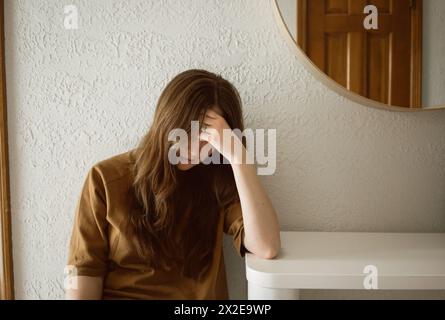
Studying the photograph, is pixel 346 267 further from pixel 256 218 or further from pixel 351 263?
pixel 256 218

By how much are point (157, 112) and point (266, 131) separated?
0.29 meters

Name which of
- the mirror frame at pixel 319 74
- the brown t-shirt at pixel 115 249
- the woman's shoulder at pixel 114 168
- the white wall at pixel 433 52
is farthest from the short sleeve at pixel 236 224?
the white wall at pixel 433 52

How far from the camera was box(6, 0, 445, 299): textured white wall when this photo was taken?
2.96ft

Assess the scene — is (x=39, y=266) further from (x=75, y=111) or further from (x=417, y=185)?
(x=417, y=185)

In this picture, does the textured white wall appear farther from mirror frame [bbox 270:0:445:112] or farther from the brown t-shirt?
the brown t-shirt

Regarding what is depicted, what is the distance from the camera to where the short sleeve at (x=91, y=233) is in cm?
75

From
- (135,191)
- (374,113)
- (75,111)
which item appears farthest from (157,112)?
(374,113)

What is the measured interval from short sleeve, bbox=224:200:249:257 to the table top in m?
0.03

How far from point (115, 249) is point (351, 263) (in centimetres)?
49

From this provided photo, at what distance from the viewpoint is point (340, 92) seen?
855 mm

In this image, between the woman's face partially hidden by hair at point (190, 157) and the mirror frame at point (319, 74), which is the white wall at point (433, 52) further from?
the woman's face partially hidden by hair at point (190, 157)

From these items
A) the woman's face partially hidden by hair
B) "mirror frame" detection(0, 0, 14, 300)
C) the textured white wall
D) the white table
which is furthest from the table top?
"mirror frame" detection(0, 0, 14, 300)

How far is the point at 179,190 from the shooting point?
0.83 meters

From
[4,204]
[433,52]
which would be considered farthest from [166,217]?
[433,52]
